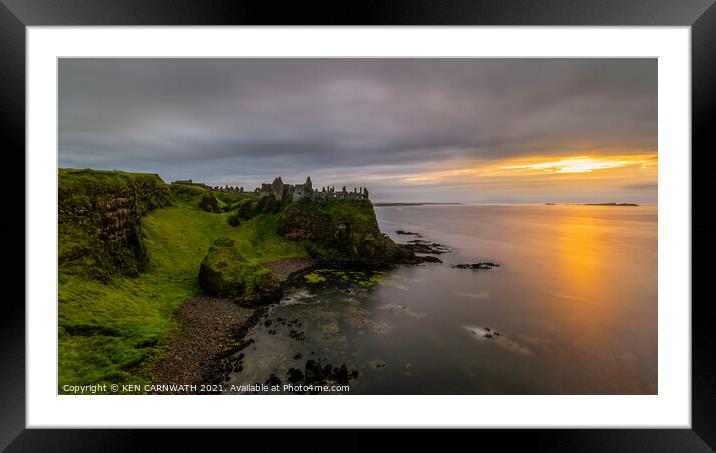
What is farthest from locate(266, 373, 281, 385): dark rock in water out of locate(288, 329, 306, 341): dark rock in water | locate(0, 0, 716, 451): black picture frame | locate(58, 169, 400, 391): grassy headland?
locate(0, 0, 716, 451): black picture frame

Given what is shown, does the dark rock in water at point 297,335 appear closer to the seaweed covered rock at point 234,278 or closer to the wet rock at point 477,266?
the seaweed covered rock at point 234,278

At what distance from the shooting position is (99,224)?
1530cm

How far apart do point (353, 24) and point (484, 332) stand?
17.0m

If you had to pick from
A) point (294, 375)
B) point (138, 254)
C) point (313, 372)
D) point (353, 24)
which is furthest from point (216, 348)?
point (353, 24)

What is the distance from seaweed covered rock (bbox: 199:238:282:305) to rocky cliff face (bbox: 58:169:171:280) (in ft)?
15.1

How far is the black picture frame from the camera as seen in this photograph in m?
3.63

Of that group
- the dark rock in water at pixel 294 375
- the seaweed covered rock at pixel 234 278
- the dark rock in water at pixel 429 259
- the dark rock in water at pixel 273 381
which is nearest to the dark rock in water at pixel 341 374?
the dark rock in water at pixel 294 375

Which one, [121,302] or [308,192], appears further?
[308,192]

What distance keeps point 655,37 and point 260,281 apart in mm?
21801

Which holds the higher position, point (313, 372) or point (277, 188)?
point (277, 188)

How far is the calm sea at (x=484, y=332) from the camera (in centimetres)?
1115

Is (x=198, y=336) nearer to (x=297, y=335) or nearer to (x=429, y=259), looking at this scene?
(x=297, y=335)

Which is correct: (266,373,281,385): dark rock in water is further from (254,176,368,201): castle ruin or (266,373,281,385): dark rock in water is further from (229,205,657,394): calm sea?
(254,176,368,201): castle ruin

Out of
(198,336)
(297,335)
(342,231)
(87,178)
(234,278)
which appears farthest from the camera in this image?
(342,231)
